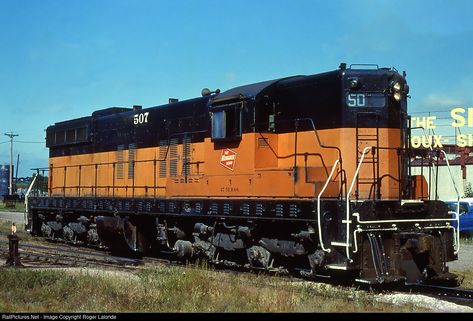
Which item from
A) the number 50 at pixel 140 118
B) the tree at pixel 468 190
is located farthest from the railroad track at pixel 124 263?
the tree at pixel 468 190

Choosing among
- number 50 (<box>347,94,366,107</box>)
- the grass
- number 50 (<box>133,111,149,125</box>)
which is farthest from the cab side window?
number 50 (<box>133,111,149,125</box>)

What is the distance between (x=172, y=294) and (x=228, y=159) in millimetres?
4624

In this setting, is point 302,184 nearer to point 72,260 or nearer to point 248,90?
point 248,90

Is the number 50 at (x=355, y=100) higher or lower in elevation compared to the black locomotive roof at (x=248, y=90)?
lower

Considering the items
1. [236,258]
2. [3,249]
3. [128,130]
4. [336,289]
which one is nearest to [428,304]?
[336,289]

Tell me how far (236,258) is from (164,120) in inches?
172

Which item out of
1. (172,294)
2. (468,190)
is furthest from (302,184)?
(468,190)

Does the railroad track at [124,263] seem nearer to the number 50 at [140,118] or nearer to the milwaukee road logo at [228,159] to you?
the milwaukee road logo at [228,159]

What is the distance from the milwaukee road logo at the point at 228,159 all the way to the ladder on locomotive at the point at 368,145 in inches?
107

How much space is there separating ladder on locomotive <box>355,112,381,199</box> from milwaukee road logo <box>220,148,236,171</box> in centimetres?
271

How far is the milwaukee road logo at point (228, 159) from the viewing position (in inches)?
483

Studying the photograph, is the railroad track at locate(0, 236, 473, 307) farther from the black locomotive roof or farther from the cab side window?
the black locomotive roof

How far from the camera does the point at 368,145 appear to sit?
Answer: 11.0 metres
